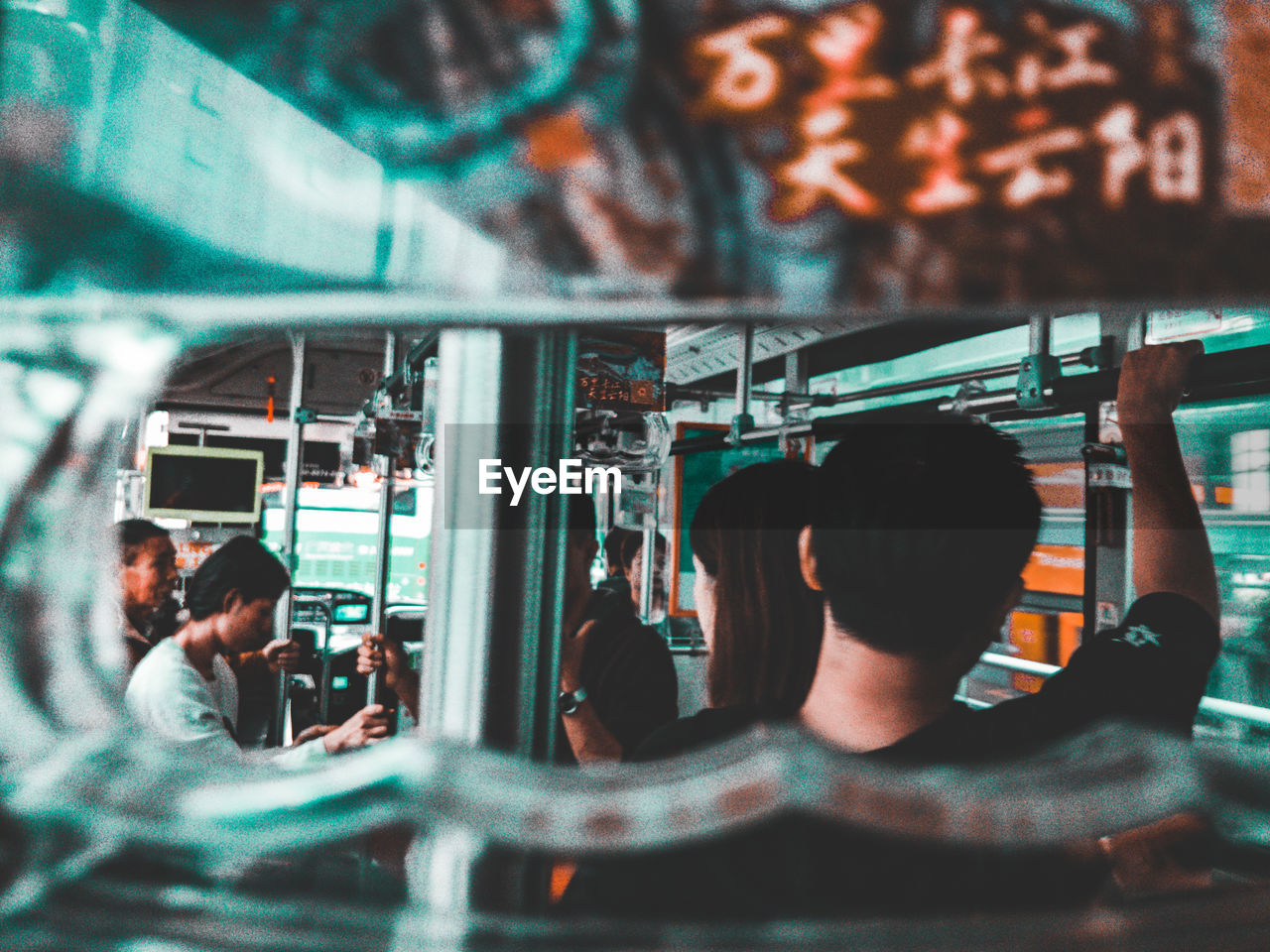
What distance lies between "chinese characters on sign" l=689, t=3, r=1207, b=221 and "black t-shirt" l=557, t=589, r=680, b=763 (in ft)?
4.76

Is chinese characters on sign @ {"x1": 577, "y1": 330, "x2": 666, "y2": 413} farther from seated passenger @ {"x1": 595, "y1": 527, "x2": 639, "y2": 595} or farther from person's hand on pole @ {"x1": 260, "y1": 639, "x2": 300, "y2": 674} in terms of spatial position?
person's hand on pole @ {"x1": 260, "y1": 639, "x2": 300, "y2": 674}

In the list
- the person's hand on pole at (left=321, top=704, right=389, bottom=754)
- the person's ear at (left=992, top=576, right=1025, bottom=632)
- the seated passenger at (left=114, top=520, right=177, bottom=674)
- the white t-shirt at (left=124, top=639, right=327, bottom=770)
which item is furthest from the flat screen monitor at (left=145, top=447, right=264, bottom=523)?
the person's ear at (left=992, top=576, right=1025, bottom=632)

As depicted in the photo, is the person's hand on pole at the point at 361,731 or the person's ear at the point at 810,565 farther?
the person's hand on pole at the point at 361,731

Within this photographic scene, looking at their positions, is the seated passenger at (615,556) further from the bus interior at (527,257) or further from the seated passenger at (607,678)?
the bus interior at (527,257)

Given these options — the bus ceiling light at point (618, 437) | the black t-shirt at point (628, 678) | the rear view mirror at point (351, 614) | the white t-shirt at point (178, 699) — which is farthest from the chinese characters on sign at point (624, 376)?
the rear view mirror at point (351, 614)

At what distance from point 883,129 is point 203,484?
2.84 metres

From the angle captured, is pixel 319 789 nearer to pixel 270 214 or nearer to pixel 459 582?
pixel 459 582

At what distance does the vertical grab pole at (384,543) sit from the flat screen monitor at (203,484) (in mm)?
496

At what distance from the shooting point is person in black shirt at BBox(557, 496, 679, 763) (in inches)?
63.2

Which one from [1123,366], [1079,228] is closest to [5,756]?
[1079,228]

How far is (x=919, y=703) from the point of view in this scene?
961 mm

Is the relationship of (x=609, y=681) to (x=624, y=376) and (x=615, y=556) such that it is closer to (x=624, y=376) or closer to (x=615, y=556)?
(x=624, y=376)

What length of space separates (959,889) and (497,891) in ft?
0.81

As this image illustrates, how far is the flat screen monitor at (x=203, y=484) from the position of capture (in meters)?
2.67
